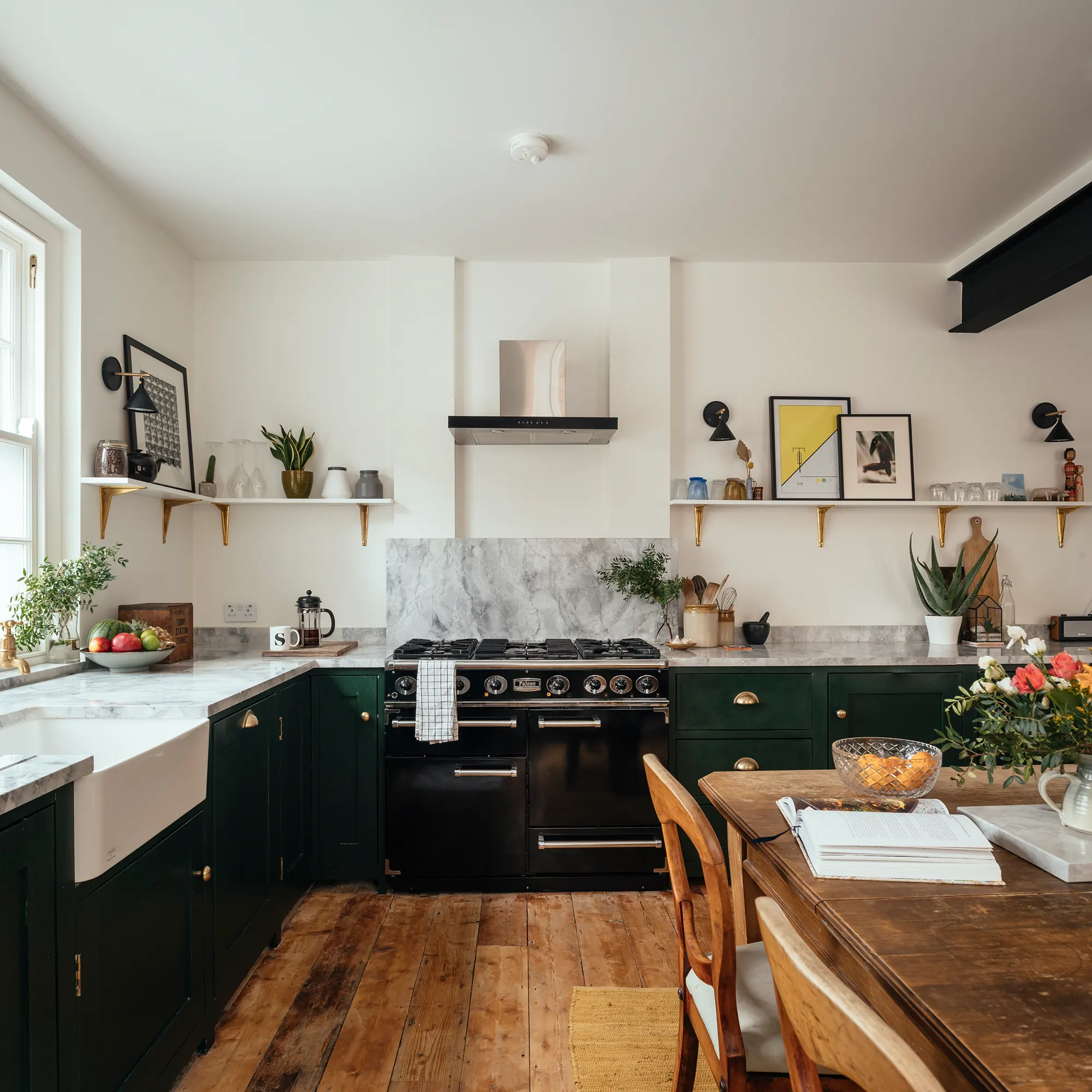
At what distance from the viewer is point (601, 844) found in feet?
9.91

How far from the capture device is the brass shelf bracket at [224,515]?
3.70m

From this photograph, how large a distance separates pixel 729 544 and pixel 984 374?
154 centimetres

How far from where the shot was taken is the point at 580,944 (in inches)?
104

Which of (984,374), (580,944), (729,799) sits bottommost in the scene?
(580,944)

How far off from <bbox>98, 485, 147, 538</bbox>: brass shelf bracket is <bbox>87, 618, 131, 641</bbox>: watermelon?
380 mm

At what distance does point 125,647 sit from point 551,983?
1.82m

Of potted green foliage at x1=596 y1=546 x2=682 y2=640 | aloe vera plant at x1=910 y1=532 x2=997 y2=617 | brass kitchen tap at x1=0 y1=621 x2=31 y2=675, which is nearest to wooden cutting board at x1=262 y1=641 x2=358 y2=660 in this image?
brass kitchen tap at x1=0 y1=621 x2=31 y2=675

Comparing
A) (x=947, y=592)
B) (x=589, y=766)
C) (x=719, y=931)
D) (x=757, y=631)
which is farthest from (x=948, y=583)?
(x=719, y=931)

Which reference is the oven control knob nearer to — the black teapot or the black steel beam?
the black teapot

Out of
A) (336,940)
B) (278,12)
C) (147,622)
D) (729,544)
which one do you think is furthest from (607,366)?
(336,940)

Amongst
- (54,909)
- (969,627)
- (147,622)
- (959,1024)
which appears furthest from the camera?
(969,627)

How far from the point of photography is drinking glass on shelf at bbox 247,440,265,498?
12.0 ft

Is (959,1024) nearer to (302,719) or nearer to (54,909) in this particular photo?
(54,909)

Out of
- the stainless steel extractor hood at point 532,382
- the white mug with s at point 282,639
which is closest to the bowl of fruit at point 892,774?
the stainless steel extractor hood at point 532,382
